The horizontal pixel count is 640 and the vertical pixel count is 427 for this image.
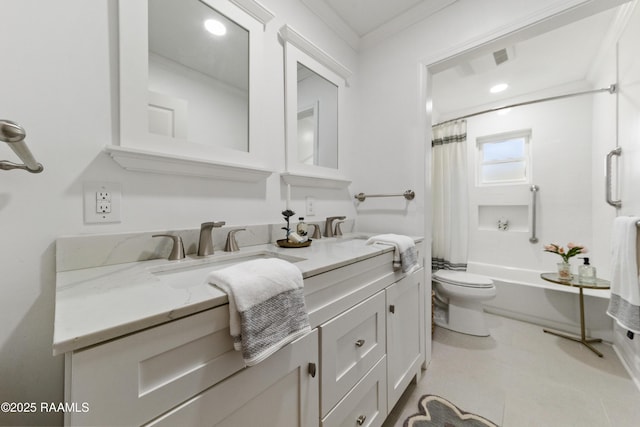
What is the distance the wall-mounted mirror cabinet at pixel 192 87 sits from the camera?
0.84m

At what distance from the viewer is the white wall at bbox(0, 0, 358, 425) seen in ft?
2.18

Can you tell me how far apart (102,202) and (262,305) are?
2.35 ft

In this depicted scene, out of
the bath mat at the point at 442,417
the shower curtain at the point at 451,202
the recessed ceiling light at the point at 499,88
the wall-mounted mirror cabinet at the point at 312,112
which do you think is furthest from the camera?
the recessed ceiling light at the point at 499,88

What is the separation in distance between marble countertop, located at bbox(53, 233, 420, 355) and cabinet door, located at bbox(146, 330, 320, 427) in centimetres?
20

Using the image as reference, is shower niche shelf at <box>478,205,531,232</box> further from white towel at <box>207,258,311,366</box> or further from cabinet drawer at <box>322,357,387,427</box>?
white towel at <box>207,258,311,366</box>

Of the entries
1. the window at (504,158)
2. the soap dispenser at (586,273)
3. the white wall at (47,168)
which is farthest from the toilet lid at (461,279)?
the white wall at (47,168)

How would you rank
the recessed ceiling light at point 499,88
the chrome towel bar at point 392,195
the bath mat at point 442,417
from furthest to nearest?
the recessed ceiling light at point 499,88 < the chrome towel bar at point 392,195 < the bath mat at point 442,417

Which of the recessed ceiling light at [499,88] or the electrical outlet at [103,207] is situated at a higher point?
the recessed ceiling light at [499,88]

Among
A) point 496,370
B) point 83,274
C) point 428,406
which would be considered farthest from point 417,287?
point 83,274

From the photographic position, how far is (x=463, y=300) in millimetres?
2086

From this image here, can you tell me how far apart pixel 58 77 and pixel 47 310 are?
73 centimetres

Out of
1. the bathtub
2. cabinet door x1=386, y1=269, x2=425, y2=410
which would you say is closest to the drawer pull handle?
cabinet door x1=386, y1=269, x2=425, y2=410

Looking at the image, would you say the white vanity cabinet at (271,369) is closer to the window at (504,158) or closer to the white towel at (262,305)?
Answer: the white towel at (262,305)

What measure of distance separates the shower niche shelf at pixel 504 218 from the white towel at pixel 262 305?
324cm
